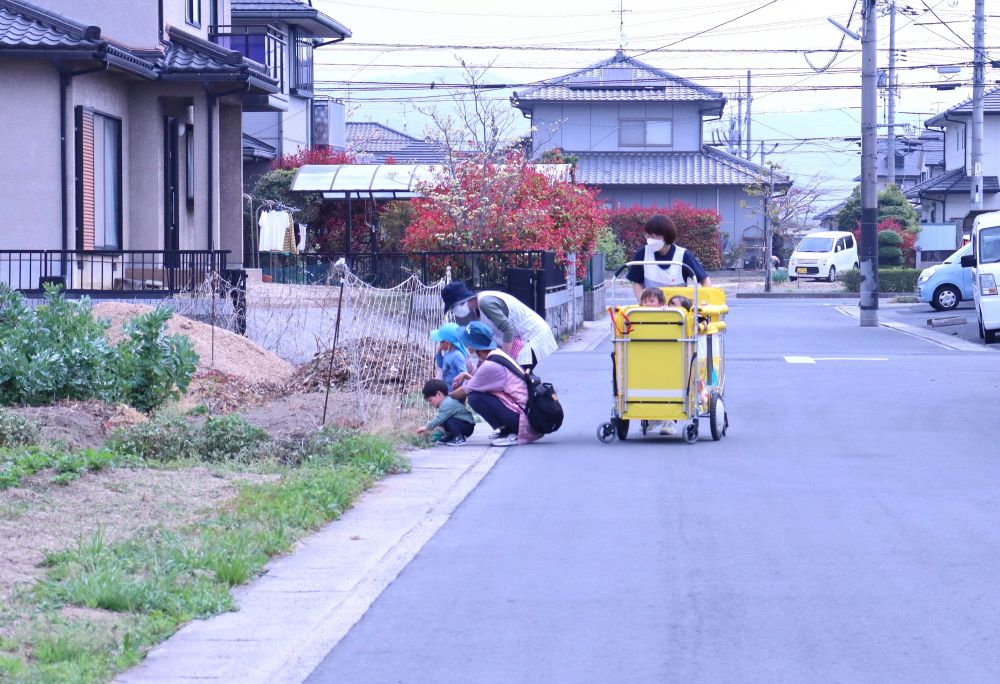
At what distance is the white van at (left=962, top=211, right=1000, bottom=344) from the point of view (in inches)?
932

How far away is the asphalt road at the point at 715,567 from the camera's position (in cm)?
531

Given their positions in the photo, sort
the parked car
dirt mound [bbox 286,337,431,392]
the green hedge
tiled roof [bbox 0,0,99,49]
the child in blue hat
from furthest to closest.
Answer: the green hedge
the parked car
tiled roof [bbox 0,0,99,49]
dirt mound [bbox 286,337,431,392]
the child in blue hat

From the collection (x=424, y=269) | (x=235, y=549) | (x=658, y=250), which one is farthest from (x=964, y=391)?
(x=235, y=549)

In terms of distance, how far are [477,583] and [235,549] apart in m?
1.32

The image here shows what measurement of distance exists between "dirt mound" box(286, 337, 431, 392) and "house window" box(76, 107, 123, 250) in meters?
5.30

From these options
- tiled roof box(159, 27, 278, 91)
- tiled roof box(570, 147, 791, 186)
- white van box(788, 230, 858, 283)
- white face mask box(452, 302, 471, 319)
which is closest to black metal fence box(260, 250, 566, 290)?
tiled roof box(159, 27, 278, 91)

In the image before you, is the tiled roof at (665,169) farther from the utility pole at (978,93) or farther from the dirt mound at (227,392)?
the dirt mound at (227,392)

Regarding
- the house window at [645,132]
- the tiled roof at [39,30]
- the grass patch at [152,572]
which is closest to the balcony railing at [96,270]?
the tiled roof at [39,30]

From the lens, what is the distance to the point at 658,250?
1170cm

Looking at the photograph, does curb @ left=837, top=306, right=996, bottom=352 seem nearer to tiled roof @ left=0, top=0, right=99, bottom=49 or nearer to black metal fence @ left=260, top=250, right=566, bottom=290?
black metal fence @ left=260, top=250, right=566, bottom=290

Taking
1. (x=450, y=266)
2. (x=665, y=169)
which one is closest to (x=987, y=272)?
(x=450, y=266)

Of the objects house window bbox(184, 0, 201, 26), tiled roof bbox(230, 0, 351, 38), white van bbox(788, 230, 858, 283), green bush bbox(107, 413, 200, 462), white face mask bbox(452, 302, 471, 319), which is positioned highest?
tiled roof bbox(230, 0, 351, 38)

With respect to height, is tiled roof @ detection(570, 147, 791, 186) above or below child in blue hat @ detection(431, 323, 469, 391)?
above

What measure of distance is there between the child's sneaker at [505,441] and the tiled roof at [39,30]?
937cm
